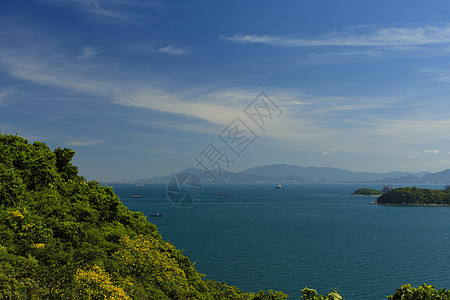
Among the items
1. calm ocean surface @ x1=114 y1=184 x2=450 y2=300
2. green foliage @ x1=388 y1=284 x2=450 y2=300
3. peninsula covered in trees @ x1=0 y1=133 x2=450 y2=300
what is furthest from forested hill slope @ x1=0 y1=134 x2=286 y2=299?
calm ocean surface @ x1=114 y1=184 x2=450 y2=300

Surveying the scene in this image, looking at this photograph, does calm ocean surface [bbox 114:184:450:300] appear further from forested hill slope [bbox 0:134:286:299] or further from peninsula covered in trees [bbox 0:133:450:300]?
peninsula covered in trees [bbox 0:133:450:300]

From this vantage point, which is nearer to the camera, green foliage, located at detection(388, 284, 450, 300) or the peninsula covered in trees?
green foliage, located at detection(388, 284, 450, 300)

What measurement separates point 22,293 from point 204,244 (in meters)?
59.5

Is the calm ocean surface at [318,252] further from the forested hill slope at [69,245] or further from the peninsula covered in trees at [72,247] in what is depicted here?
the peninsula covered in trees at [72,247]

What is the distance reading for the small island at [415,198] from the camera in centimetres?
17488

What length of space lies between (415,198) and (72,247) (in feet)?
639

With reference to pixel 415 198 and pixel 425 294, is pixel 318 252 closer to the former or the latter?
pixel 425 294

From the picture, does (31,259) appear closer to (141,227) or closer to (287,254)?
(141,227)

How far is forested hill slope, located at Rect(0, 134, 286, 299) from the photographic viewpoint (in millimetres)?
15945

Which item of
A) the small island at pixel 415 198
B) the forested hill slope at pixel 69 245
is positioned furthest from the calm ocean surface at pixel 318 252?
the small island at pixel 415 198

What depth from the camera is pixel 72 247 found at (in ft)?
75.4

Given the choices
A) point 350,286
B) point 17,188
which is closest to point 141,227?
point 17,188

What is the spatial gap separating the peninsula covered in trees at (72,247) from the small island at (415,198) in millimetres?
175974

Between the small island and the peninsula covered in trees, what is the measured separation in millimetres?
175974
